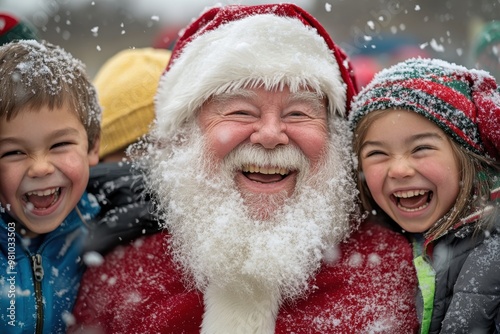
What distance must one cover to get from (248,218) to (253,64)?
2.48 feet

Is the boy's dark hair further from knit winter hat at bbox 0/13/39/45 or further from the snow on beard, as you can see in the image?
the snow on beard

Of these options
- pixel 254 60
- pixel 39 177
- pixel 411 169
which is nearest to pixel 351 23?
pixel 254 60

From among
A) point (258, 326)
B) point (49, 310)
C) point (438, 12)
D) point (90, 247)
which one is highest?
point (438, 12)

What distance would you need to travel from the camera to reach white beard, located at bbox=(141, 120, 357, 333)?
2801 millimetres

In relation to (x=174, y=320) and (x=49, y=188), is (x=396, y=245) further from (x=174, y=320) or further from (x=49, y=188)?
(x=49, y=188)

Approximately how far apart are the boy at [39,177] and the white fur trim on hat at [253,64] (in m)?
0.50

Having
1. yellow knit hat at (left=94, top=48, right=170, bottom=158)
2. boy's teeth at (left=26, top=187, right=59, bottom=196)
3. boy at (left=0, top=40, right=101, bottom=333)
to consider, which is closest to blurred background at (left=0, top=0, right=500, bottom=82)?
yellow knit hat at (left=94, top=48, right=170, bottom=158)

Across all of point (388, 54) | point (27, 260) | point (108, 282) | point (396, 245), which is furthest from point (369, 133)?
point (388, 54)

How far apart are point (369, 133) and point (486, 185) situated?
22.9 inches

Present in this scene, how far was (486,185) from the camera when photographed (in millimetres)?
2727

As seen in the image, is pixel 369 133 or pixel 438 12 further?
pixel 438 12

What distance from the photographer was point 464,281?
8.23 ft

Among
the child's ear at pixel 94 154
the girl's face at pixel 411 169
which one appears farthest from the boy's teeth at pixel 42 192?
the girl's face at pixel 411 169

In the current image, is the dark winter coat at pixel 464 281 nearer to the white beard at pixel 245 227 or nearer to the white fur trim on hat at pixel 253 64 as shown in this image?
the white beard at pixel 245 227
